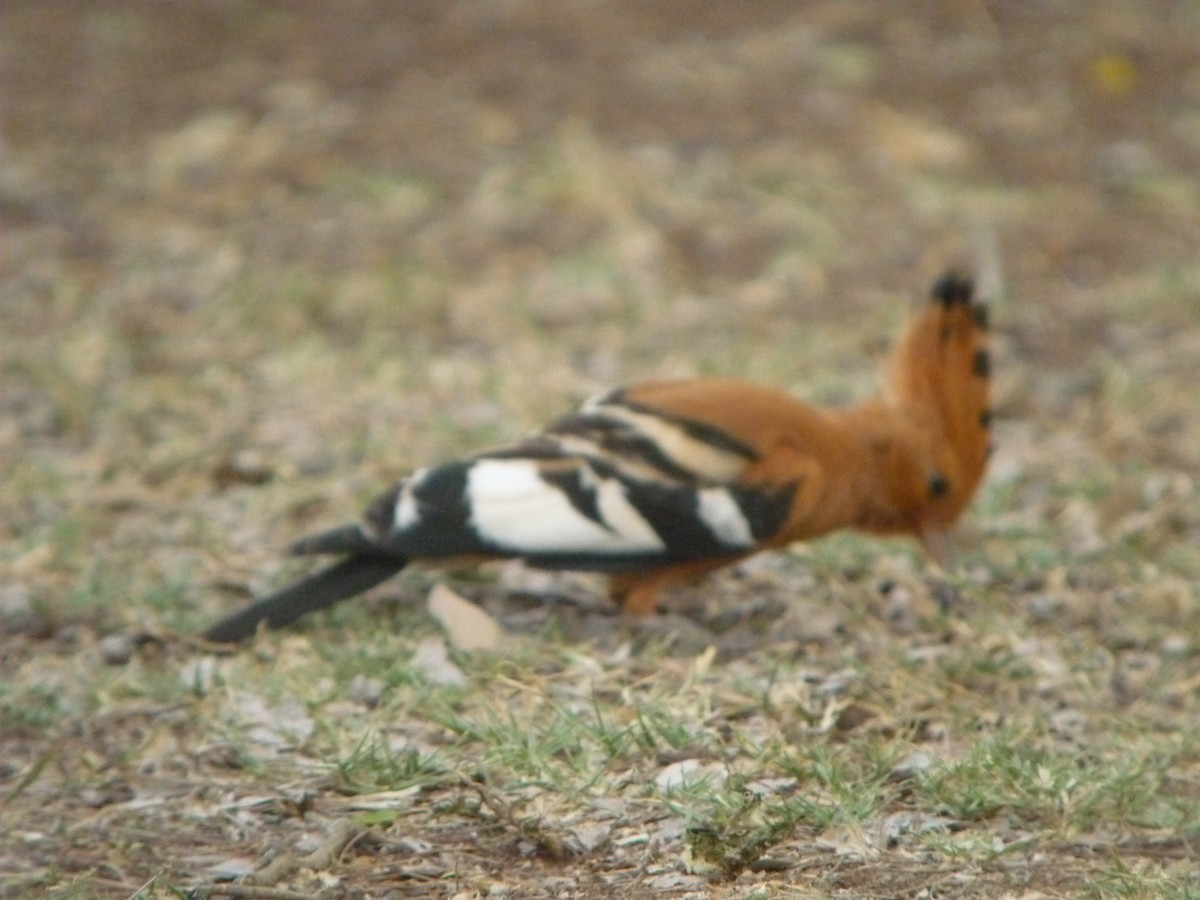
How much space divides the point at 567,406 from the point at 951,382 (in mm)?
1475

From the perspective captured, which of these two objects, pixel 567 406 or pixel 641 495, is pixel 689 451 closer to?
pixel 641 495

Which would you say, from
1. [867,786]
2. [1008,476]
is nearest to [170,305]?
[1008,476]

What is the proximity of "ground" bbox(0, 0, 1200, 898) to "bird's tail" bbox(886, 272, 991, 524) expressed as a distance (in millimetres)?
272

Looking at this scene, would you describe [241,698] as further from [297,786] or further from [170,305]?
[170,305]

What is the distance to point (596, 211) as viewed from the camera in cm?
763

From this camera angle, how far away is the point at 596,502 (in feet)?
14.9

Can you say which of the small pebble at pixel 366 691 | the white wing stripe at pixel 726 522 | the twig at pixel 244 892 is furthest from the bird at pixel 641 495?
the twig at pixel 244 892

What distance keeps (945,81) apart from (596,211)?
1.92m

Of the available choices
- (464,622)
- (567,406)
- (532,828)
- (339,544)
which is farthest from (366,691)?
(567,406)

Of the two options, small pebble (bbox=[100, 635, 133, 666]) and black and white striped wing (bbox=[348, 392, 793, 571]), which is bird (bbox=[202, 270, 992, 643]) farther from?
small pebble (bbox=[100, 635, 133, 666])

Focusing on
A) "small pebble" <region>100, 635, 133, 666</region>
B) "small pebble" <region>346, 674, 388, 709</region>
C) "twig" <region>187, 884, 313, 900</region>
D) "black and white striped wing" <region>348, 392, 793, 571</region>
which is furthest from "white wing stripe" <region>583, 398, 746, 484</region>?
"twig" <region>187, 884, 313, 900</region>

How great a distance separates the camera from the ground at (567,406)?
3.48 meters

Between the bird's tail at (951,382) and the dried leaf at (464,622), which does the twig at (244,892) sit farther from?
the bird's tail at (951,382)

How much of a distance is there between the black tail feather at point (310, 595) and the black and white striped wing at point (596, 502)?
5.4 inches
